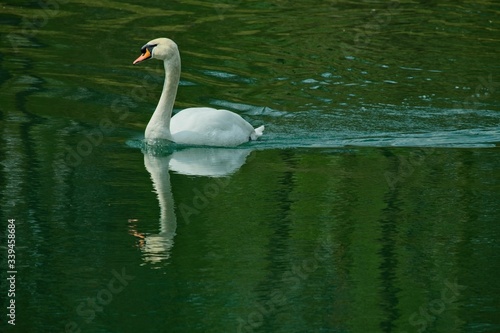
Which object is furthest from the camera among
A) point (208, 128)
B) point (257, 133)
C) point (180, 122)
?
point (257, 133)

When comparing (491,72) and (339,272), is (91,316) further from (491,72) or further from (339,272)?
(491,72)

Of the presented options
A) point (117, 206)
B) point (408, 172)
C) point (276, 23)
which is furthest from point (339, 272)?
point (276, 23)

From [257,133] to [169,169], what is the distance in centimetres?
183

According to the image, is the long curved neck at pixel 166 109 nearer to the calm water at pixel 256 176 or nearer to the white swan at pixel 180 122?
the white swan at pixel 180 122

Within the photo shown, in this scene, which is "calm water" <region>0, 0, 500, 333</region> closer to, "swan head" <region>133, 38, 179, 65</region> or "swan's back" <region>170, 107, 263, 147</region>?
"swan's back" <region>170, 107, 263, 147</region>

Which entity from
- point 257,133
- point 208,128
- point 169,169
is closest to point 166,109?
point 208,128

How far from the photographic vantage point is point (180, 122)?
1299cm

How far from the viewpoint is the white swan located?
1270 centimetres

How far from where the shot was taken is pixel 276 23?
19953 millimetres

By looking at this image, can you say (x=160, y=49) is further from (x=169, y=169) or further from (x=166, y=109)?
(x=169, y=169)

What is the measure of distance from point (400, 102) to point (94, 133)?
13.5 ft

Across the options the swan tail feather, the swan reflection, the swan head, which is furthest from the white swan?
the swan tail feather

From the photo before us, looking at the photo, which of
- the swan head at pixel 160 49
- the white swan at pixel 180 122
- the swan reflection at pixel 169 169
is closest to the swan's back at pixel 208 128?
the white swan at pixel 180 122

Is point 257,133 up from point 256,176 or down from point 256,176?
down
